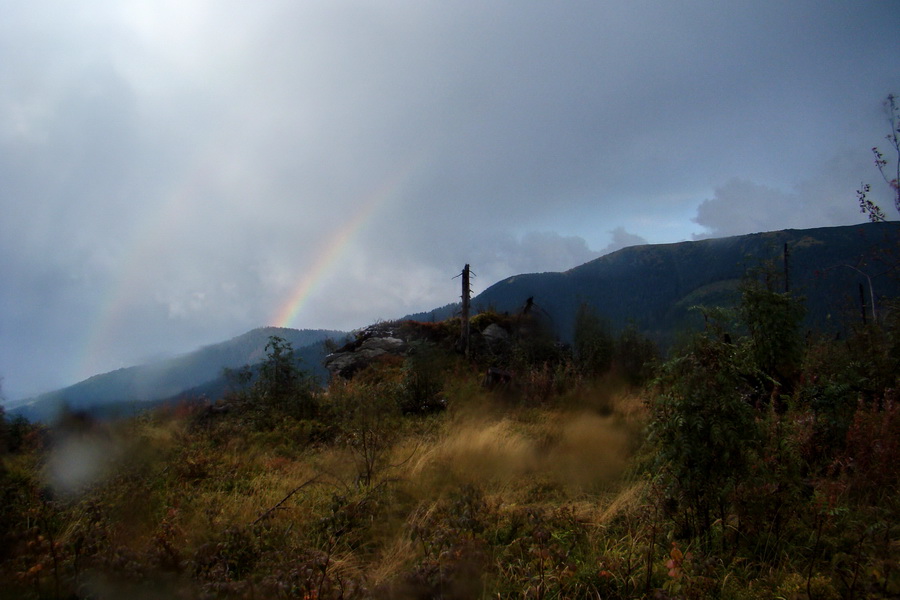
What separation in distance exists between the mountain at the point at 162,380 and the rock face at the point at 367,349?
1.68 metres

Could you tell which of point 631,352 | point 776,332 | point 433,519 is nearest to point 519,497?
point 433,519

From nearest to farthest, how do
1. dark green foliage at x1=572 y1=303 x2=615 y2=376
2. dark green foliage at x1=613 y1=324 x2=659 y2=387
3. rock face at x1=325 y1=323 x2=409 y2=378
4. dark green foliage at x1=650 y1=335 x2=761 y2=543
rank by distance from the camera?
1. dark green foliage at x1=650 y1=335 x2=761 y2=543
2. dark green foliage at x1=613 y1=324 x2=659 y2=387
3. dark green foliage at x1=572 y1=303 x2=615 y2=376
4. rock face at x1=325 y1=323 x2=409 y2=378

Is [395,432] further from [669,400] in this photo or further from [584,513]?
[669,400]

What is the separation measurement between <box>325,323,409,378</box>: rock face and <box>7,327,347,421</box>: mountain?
5.50 feet

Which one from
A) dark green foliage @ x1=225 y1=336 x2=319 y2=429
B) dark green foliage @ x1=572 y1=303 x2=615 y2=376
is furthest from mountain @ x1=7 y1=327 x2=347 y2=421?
dark green foliage @ x1=572 y1=303 x2=615 y2=376

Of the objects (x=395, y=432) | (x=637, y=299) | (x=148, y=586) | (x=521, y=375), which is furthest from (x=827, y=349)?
(x=637, y=299)

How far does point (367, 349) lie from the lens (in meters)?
22.5

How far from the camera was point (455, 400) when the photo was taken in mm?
12688

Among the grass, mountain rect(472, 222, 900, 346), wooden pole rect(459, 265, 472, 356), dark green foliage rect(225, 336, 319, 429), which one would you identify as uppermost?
mountain rect(472, 222, 900, 346)

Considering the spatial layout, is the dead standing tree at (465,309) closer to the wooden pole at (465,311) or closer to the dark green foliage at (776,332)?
the wooden pole at (465,311)

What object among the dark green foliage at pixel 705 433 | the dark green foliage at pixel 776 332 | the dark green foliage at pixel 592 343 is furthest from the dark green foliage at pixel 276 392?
the dark green foliage at pixel 776 332

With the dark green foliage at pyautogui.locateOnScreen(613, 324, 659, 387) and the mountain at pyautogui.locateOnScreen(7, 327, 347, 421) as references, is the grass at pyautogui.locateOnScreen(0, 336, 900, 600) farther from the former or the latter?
the dark green foliage at pyautogui.locateOnScreen(613, 324, 659, 387)

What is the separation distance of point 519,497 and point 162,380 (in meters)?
139

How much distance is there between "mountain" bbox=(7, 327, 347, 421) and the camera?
432 inches
